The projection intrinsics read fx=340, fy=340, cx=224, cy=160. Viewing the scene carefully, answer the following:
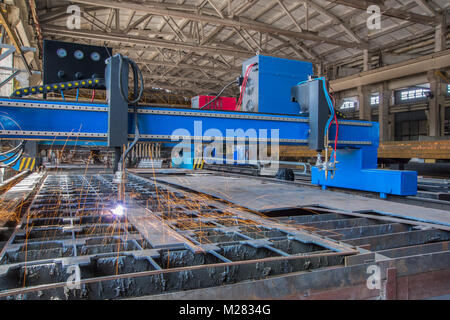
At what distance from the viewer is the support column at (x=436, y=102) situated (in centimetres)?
952

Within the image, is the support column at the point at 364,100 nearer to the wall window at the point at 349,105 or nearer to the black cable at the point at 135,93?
the wall window at the point at 349,105

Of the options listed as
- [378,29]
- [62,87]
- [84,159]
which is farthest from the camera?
[84,159]

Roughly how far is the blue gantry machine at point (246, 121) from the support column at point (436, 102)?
7.36 metres

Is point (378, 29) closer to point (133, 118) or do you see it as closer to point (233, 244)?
point (133, 118)

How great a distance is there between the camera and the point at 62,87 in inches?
119

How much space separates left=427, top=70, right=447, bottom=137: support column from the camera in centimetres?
952

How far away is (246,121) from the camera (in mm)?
3170

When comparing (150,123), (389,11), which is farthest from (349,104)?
(150,123)

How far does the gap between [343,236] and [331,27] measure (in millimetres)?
10135

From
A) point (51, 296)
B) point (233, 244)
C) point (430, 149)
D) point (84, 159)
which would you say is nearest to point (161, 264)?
point (233, 244)

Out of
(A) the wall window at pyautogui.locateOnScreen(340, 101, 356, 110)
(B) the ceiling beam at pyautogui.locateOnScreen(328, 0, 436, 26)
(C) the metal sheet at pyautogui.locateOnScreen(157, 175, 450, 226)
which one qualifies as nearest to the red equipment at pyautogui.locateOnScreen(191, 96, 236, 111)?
(C) the metal sheet at pyautogui.locateOnScreen(157, 175, 450, 226)

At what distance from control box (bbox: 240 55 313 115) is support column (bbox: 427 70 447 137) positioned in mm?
7494
